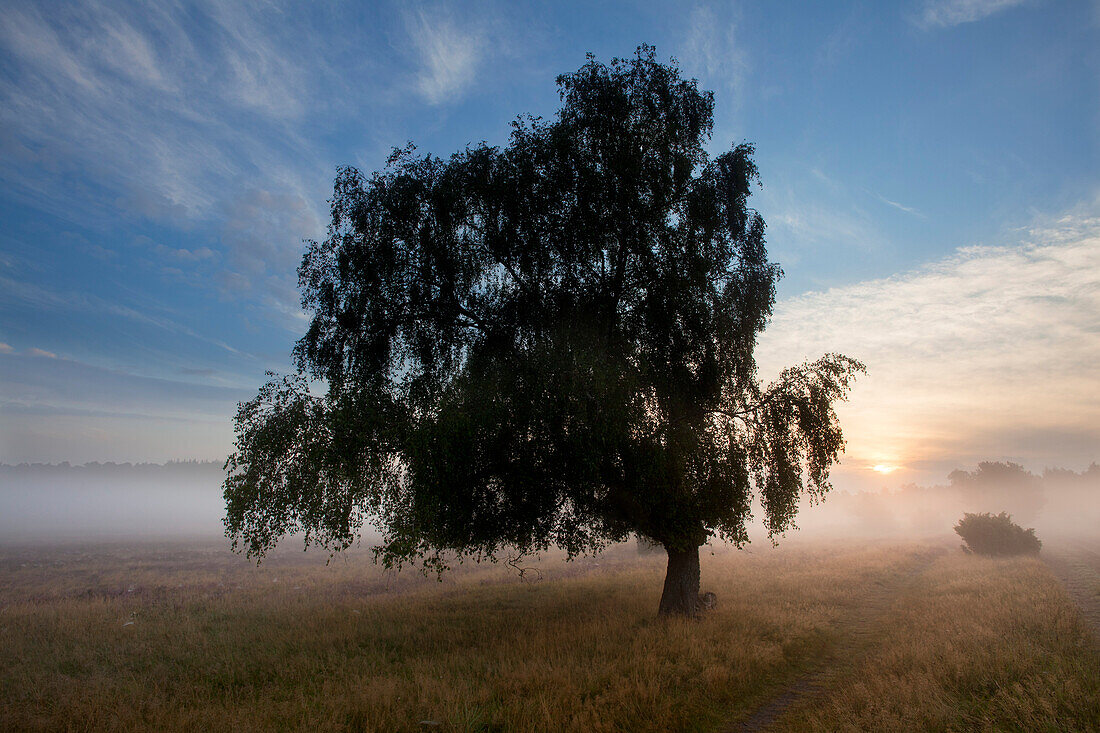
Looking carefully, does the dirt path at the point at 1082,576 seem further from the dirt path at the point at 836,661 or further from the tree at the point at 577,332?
the tree at the point at 577,332

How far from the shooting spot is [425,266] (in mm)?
15398

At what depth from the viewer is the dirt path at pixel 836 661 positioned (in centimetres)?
953

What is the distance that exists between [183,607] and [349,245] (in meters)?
20.1

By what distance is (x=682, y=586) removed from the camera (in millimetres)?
16406

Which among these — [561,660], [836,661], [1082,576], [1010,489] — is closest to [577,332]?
[561,660]

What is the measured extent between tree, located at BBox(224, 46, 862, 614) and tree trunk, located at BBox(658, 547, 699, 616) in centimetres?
7

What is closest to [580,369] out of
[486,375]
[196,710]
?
[486,375]

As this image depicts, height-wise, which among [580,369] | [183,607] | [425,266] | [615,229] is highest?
[615,229]

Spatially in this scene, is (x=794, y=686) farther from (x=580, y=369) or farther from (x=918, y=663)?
(x=580, y=369)

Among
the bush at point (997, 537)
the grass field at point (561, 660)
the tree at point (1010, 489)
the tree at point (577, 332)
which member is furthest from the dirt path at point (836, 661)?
the tree at point (1010, 489)

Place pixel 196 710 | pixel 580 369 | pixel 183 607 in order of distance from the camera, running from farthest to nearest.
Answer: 1. pixel 183 607
2. pixel 580 369
3. pixel 196 710

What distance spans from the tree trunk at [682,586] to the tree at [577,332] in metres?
0.07

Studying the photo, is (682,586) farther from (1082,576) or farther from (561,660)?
(1082,576)

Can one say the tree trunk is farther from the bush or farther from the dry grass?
the bush
